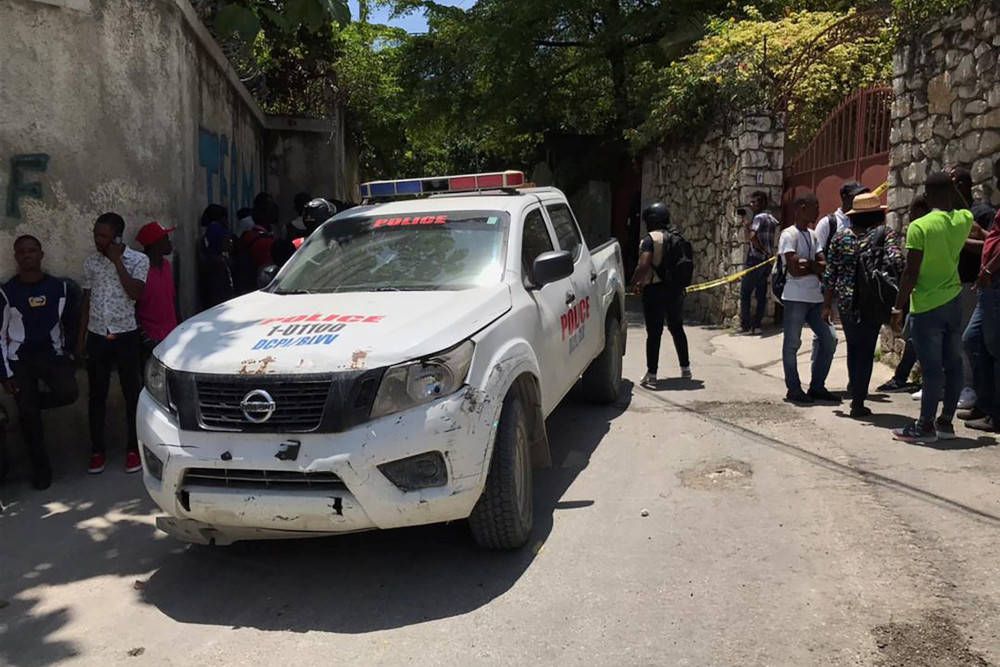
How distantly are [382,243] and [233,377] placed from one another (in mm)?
1659

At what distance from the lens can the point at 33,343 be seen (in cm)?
517

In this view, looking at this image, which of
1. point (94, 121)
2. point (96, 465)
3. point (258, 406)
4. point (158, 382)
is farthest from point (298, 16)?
point (96, 465)

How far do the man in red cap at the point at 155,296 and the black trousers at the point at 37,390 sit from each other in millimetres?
547

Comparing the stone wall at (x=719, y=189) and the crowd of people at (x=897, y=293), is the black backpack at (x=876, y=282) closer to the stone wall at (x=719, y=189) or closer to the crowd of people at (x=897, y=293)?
the crowd of people at (x=897, y=293)

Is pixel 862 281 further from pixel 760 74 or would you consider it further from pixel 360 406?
pixel 760 74

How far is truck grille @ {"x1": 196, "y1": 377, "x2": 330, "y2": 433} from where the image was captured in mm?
3381

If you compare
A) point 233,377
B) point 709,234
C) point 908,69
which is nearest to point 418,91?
point 709,234

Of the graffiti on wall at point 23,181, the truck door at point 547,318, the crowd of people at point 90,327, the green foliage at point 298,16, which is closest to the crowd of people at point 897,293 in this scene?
the truck door at point 547,318

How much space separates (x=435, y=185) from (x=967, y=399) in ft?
14.8

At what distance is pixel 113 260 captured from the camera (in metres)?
5.29

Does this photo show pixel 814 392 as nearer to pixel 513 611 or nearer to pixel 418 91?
pixel 513 611

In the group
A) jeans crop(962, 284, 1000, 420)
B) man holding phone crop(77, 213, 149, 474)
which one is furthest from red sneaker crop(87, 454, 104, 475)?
jeans crop(962, 284, 1000, 420)

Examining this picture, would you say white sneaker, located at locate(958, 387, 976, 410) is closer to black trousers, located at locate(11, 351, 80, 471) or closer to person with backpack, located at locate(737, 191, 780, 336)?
person with backpack, located at locate(737, 191, 780, 336)

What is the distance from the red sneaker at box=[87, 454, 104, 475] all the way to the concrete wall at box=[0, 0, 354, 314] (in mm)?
1372
